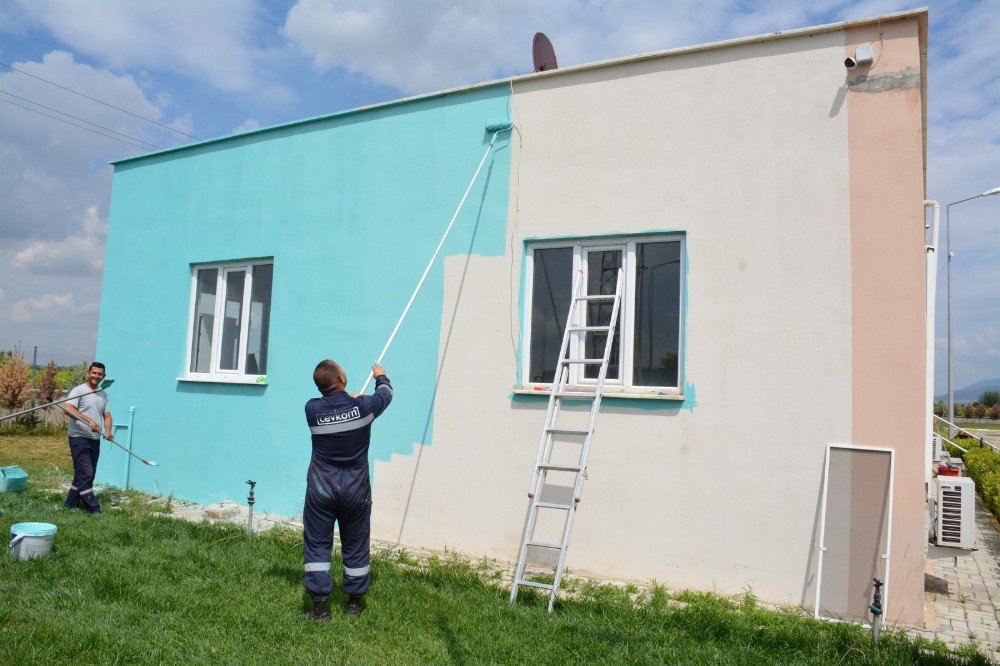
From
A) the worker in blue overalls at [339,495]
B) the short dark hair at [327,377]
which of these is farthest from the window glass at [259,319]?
the worker in blue overalls at [339,495]

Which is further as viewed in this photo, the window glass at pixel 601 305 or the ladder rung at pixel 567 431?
the window glass at pixel 601 305

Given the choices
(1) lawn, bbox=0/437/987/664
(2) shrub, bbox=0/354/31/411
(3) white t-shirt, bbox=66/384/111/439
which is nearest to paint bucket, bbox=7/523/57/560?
(1) lawn, bbox=0/437/987/664

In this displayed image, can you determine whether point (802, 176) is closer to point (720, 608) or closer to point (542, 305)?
point (542, 305)

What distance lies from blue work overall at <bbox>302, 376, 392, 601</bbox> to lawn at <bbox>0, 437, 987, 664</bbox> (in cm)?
32

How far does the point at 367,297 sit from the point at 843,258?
4.28m

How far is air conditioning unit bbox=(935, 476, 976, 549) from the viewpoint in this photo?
5363 millimetres

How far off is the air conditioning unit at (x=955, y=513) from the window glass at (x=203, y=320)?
7.48 m

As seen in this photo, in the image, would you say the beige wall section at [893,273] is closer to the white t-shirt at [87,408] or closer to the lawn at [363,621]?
the lawn at [363,621]

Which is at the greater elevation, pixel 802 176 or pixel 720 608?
pixel 802 176

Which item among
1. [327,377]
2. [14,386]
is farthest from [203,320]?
Result: [14,386]

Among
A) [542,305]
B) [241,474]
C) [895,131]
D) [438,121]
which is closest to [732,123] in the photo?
[895,131]

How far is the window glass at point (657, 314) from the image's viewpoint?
577 centimetres

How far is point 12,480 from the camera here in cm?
798

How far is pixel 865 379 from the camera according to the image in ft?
16.5
